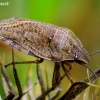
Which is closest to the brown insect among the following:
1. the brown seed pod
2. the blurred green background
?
the brown seed pod

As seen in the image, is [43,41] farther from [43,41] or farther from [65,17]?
[65,17]

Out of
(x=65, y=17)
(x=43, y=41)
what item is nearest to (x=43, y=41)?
(x=43, y=41)

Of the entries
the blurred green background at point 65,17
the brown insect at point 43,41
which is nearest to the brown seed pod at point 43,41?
the brown insect at point 43,41

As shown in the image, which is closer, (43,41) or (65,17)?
(43,41)

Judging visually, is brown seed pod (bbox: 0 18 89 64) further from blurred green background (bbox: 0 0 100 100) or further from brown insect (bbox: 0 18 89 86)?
blurred green background (bbox: 0 0 100 100)

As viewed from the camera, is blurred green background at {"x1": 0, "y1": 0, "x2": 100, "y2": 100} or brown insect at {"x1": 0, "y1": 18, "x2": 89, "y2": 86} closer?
brown insect at {"x1": 0, "y1": 18, "x2": 89, "y2": 86}

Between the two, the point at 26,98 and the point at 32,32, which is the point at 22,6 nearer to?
the point at 32,32
